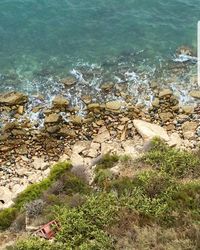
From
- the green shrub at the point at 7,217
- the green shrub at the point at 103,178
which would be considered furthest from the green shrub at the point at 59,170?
the green shrub at the point at 7,217

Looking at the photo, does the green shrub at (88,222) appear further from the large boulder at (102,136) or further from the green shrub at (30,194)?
the large boulder at (102,136)

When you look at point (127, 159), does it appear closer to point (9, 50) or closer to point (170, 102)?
point (170, 102)

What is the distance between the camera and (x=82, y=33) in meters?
33.7

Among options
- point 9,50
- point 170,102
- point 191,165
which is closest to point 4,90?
point 9,50

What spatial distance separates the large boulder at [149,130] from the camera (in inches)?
966

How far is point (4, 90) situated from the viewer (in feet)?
93.6

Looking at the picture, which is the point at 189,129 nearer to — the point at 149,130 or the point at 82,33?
the point at 149,130

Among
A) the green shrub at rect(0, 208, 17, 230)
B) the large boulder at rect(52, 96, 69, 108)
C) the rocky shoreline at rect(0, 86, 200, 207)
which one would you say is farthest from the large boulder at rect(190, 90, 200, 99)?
the green shrub at rect(0, 208, 17, 230)

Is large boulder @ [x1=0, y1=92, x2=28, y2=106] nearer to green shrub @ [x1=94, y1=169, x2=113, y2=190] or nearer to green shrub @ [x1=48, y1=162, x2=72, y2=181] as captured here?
green shrub @ [x1=48, y1=162, x2=72, y2=181]

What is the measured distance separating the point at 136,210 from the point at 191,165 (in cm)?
407

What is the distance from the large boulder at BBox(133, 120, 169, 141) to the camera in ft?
80.5

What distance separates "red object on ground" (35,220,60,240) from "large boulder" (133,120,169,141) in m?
9.75

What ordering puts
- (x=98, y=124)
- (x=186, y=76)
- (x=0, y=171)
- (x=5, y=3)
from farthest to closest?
(x=5, y=3) → (x=186, y=76) → (x=98, y=124) → (x=0, y=171)

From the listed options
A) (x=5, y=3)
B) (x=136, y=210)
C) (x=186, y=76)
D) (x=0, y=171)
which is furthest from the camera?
(x=5, y=3)
